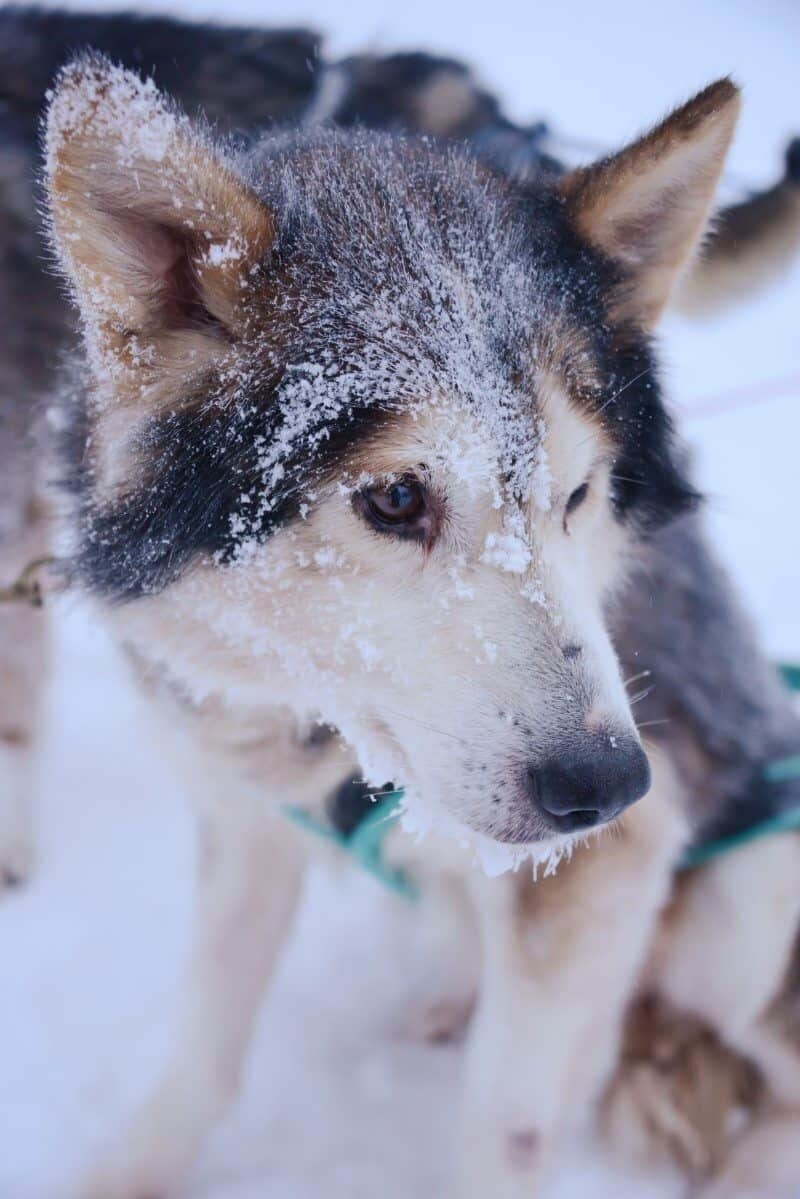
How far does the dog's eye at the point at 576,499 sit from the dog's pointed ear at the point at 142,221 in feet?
1.79

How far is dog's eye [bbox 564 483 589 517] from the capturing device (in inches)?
55.1

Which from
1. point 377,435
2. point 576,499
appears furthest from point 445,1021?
point 377,435

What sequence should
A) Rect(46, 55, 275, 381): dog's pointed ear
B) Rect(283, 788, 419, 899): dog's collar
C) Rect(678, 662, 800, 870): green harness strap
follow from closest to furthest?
Rect(46, 55, 275, 381): dog's pointed ear
Rect(283, 788, 419, 899): dog's collar
Rect(678, 662, 800, 870): green harness strap

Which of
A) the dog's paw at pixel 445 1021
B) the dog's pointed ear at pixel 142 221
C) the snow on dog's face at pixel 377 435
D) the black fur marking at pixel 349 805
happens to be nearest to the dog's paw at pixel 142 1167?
the dog's paw at pixel 445 1021

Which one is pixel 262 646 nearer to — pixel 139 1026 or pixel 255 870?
pixel 255 870

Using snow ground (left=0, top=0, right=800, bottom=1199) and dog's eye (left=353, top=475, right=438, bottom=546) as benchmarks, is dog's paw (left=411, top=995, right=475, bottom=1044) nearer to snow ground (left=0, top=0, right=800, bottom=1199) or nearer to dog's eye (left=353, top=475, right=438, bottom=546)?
snow ground (left=0, top=0, right=800, bottom=1199)

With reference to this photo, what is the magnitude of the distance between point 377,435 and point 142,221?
1.31 ft

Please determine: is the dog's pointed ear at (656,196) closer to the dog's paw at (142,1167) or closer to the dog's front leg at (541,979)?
the dog's front leg at (541,979)

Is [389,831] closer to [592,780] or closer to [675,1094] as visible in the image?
[592,780]

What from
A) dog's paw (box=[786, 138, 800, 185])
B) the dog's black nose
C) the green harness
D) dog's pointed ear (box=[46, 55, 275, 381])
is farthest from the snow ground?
the dog's black nose

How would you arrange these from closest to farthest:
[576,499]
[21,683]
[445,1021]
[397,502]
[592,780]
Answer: [592,780], [397,502], [576,499], [445,1021], [21,683]

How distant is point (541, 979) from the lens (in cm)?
167

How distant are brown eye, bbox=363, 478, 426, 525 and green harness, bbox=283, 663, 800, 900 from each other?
489 millimetres

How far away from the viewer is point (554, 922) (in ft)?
5.45
